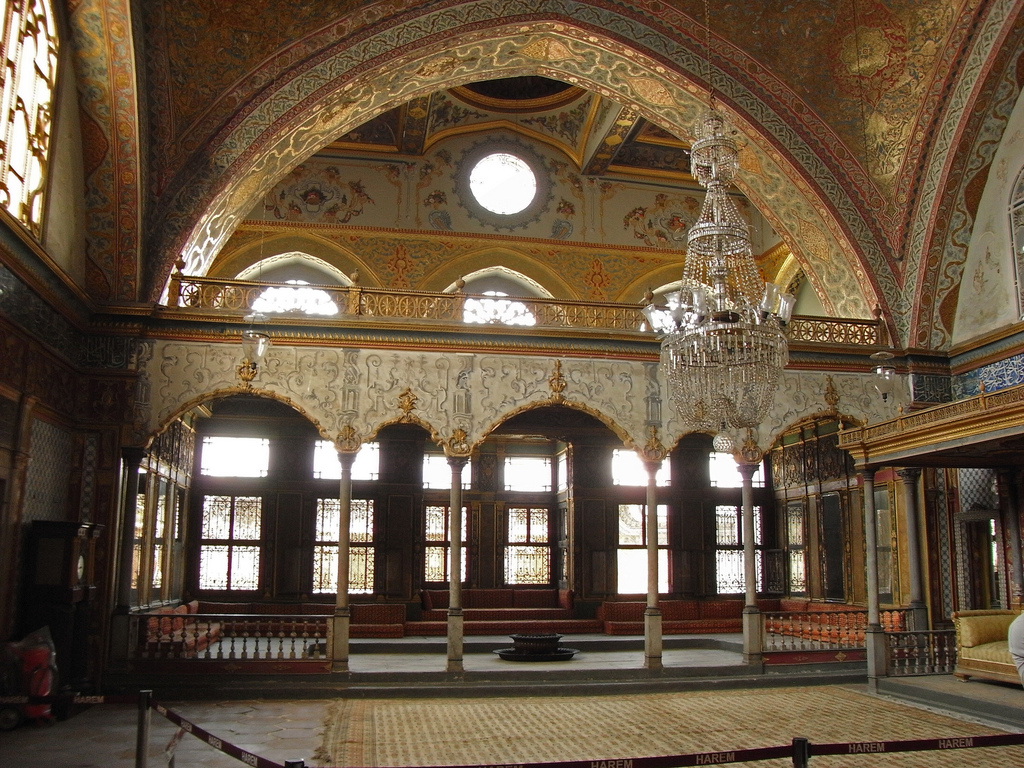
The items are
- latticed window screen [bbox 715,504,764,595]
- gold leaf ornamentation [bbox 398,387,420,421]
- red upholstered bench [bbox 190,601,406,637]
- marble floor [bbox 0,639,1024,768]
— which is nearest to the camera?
marble floor [bbox 0,639,1024,768]

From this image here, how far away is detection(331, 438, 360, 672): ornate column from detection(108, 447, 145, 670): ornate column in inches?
84.4

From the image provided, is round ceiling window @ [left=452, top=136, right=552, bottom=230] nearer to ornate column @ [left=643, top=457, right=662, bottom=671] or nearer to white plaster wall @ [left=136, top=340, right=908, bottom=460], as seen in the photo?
white plaster wall @ [left=136, top=340, right=908, bottom=460]

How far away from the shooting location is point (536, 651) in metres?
11.4

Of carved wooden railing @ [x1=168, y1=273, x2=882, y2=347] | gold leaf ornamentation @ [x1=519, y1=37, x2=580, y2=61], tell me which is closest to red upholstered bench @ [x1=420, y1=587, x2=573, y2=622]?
carved wooden railing @ [x1=168, y1=273, x2=882, y2=347]

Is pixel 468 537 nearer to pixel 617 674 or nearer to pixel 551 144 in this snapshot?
pixel 617 674

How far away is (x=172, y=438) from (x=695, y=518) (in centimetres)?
818

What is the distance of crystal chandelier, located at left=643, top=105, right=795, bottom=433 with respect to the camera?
24.7 feet

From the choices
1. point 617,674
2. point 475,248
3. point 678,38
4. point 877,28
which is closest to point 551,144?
point 475,248

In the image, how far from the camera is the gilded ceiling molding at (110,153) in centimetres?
955

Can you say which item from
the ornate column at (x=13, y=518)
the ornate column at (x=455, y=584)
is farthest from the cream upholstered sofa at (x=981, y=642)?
the ornate column at (x=13, y=518)

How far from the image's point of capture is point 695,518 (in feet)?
50.4

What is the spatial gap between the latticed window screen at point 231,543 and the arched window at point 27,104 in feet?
20.8

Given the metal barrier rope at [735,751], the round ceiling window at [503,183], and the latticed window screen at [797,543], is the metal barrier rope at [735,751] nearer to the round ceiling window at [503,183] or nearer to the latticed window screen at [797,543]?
the latticed window screen at [797,543]

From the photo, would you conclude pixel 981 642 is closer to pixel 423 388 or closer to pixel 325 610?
pixel 423 388
